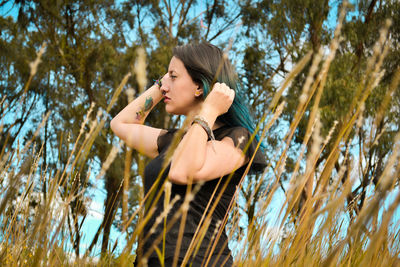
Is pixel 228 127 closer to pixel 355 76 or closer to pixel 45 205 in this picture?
pixel 45 205

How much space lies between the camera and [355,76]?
8828mm

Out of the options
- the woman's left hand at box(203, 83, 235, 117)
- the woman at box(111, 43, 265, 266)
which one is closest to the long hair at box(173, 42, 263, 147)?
the woman at box(111, 43, 265, 266)

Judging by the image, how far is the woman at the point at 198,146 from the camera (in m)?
1.18

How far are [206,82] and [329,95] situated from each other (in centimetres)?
723

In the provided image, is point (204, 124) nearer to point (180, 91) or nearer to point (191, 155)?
point (191, 155)

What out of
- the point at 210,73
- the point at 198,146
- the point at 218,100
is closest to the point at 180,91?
the point at 210,73

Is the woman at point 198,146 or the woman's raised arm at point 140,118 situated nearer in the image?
the woman at point 198,146

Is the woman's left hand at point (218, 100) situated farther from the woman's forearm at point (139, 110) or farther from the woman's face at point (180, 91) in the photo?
the woman's forearm at point (139, 110)

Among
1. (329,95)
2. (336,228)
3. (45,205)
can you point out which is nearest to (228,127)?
(336,228)

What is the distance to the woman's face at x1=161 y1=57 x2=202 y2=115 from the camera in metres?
1.55

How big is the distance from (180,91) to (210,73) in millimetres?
121

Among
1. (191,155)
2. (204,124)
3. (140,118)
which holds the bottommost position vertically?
(191,155)

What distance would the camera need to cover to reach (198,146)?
3.86ft

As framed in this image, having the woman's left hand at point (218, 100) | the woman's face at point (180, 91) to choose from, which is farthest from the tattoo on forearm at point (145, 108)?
the woman's left hand at point (218, 100)
